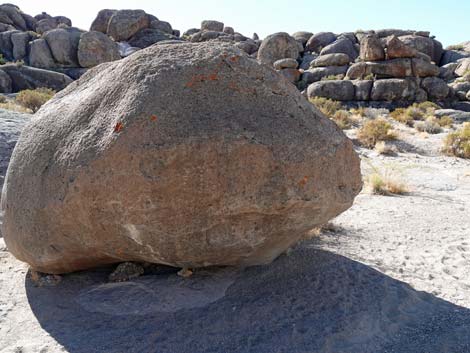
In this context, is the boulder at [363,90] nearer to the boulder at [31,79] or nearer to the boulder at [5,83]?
the boulder at [31,79]

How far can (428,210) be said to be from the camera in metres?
5.07

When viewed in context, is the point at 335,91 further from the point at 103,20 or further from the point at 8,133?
the point at 103,20

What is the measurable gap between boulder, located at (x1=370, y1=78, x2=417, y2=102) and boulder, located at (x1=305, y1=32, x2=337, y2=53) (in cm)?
1263

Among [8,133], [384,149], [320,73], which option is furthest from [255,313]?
[320,73]

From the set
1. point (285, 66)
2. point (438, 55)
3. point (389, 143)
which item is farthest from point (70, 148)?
point (438, 55)

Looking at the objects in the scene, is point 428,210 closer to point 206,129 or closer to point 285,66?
point 206,129

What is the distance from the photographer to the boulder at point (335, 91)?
19.0 meters

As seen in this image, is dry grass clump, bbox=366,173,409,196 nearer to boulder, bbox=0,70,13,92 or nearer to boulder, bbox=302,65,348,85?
boulder, bbox=0,70,13,92

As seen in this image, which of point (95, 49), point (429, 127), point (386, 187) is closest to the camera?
point (386, 187)

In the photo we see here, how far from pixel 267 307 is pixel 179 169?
3.35ft

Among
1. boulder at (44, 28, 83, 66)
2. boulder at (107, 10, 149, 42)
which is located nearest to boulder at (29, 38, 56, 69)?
boulder at (44, 28, 83, 66)

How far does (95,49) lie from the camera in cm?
2120

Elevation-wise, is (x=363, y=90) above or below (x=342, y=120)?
above

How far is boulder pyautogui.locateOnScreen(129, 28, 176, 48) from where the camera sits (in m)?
29.5
